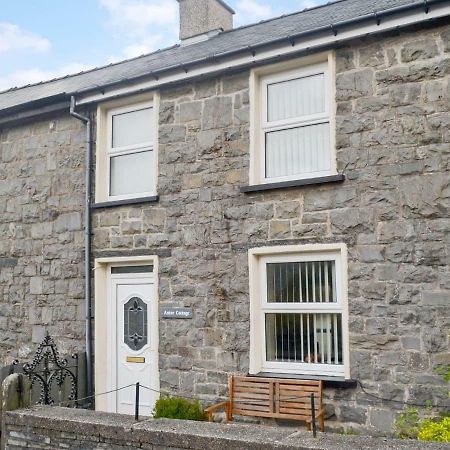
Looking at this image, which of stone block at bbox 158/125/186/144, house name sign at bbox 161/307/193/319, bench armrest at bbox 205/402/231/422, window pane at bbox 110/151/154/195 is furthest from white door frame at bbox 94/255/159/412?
stone block at bbox 158/125/186/144

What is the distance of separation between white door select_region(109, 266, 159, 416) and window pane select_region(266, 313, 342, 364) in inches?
72.1

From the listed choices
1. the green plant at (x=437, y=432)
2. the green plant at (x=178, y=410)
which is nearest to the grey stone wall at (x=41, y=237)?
the green plant at (x=178, y=410)

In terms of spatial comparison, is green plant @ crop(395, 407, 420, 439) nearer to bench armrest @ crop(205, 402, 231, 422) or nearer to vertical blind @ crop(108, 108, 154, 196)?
bench armrest @ crop(205, 402, 231, 422)

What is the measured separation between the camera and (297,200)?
7.70m

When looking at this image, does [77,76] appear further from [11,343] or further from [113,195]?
[11,343]

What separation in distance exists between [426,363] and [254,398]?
215 cm

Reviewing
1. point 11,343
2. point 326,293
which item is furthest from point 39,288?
point 326,293

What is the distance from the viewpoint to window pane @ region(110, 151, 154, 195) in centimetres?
916

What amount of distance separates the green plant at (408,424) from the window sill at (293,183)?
9.05 ft

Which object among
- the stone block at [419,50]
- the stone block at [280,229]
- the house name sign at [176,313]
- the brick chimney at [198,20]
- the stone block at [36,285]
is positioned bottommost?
the house name sign at [176,313]

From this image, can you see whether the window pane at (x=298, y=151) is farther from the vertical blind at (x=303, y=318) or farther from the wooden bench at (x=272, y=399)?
the wooden bench at (x=272, y=399)

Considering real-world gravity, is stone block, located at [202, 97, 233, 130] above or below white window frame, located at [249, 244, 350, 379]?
above

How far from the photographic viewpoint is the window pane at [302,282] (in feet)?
24.8

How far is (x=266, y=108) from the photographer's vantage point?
8227mm
